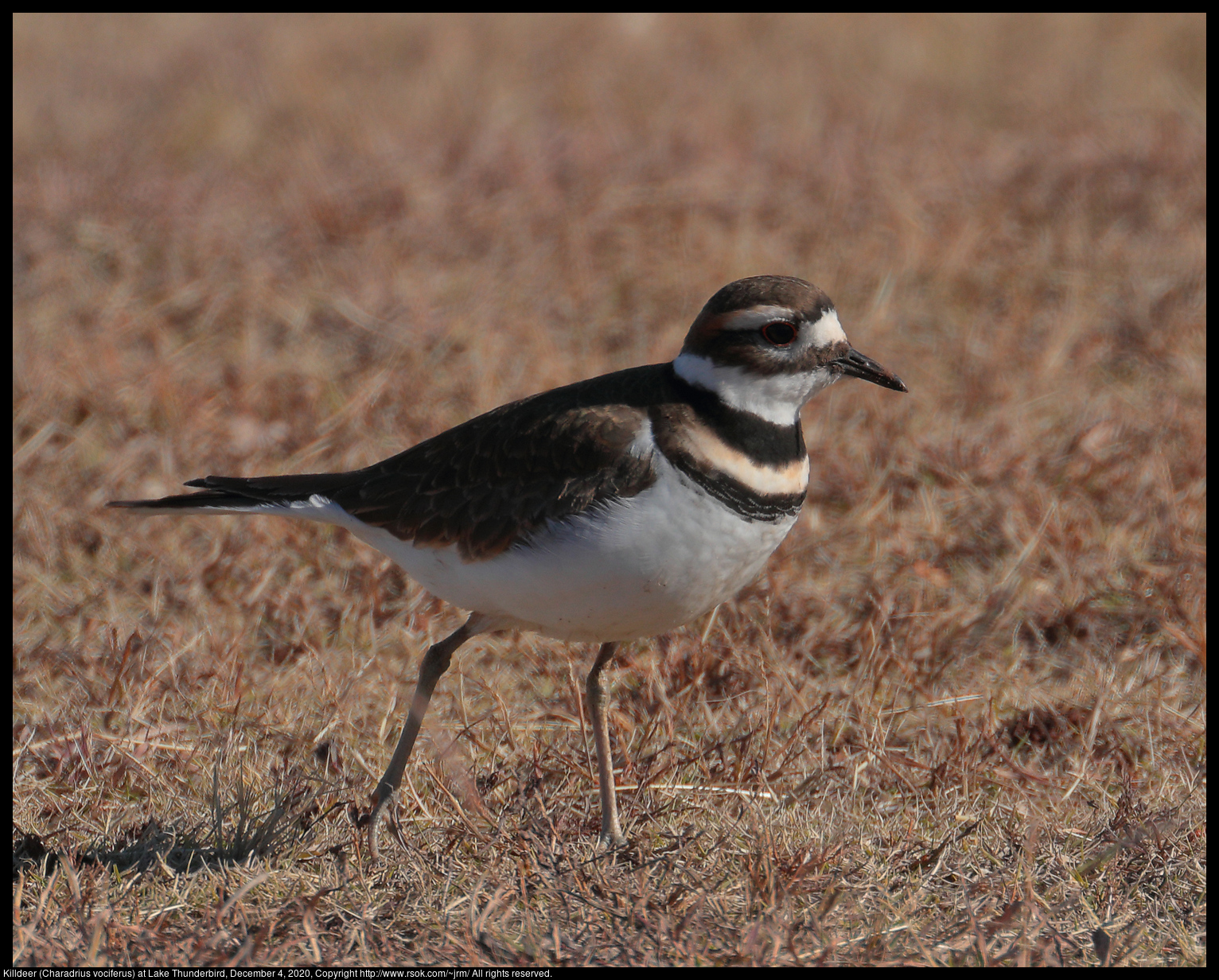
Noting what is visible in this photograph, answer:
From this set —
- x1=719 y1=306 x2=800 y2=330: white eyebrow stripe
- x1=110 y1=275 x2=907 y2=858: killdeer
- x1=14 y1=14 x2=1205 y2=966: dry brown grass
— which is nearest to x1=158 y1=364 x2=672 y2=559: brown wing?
x1=110 y1=275 x2=907 y2=858: killdeer

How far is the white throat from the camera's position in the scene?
12.1 ft

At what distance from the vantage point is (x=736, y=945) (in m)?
3.14

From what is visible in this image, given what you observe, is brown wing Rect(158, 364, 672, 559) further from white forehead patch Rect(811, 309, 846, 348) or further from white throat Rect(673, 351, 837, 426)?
white forehead patch Rect(811, 309, 846, 348)

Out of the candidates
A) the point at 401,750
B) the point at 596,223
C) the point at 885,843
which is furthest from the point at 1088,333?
the point at 401,750

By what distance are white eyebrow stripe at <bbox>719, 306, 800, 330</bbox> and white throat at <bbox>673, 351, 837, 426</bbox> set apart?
0.12 meters

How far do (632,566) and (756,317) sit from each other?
0.79m

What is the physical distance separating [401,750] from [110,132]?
8054 mm

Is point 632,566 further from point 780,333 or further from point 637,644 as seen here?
point 637,644

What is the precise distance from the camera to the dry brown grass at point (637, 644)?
3.51 m

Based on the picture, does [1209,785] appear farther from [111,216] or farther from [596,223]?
[111,216]

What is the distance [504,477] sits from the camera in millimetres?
3791

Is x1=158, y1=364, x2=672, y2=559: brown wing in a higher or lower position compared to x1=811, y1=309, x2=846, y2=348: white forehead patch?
lower

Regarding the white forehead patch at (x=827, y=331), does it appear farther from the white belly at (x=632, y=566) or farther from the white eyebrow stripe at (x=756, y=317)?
the white belly at (x=632, y=566)

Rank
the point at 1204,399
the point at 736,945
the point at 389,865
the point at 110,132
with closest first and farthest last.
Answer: the point at 736,945
the point at 389,865
the point at 1204,399
the point at 110,132
